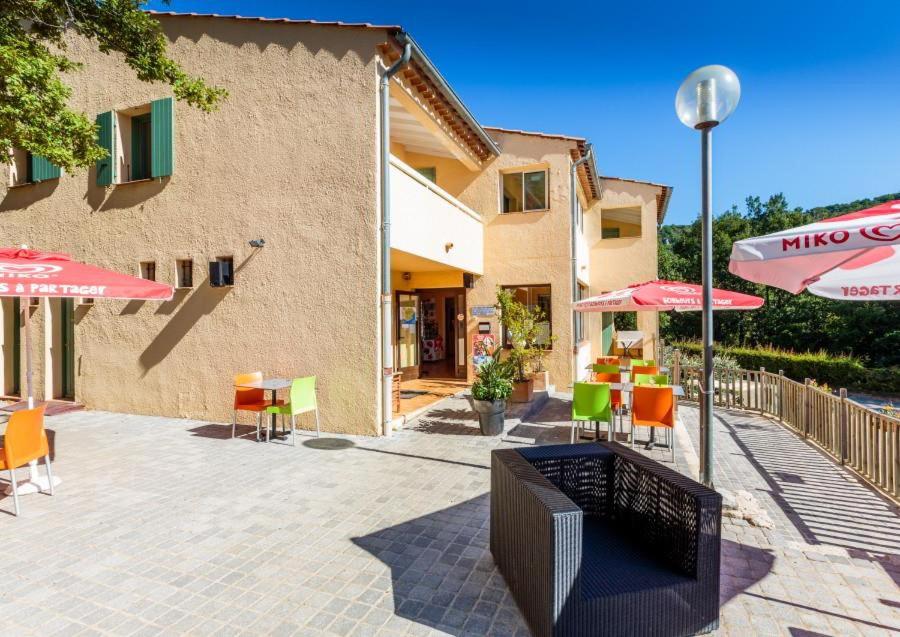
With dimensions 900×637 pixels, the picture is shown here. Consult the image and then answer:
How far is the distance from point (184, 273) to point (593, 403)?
27.0 feet

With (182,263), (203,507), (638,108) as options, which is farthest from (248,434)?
(638,108)

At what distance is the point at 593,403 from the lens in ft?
22.2

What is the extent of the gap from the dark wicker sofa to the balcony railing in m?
5.70

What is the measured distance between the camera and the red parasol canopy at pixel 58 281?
4.66m

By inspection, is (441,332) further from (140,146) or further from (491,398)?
(140,146)

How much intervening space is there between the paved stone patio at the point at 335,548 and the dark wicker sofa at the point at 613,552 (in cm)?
49

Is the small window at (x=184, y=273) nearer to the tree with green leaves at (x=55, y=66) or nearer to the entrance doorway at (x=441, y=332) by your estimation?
the tree with green leaves at (x=55, y=66)

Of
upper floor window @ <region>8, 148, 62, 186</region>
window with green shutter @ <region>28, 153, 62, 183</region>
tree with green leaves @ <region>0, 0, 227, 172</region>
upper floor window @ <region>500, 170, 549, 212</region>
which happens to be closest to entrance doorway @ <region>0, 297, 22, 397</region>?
upper floor window @ <region>8, 148, 62, 186</region>

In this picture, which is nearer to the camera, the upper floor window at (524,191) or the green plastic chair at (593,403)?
the green plastic chair at (593,403)

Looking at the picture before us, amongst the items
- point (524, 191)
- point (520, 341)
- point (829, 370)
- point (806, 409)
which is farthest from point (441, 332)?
point (829, 370)

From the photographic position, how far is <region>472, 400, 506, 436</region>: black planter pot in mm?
7574

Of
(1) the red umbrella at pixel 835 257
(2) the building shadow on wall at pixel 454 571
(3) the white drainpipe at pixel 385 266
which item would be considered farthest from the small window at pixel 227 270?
(1) the red umbrella at pixel 835 257

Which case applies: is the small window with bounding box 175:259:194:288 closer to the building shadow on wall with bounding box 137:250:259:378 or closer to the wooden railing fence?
the building shadow on wall with bounding box 137:250:259:378

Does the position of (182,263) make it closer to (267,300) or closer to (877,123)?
(267,300)
